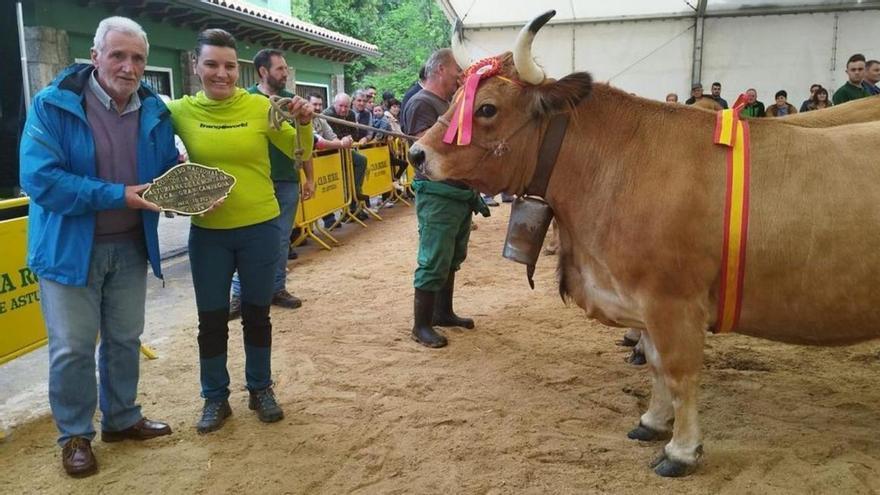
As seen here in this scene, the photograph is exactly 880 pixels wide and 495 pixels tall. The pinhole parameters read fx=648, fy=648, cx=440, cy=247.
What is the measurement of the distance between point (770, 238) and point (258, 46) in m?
13.4

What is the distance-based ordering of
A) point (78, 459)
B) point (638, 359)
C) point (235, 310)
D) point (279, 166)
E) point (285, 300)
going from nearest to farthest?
point (78, 459) → point (638, 359) → point (279, 166) → point (235, 310) → point (285, 300)

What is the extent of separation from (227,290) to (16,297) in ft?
4.72

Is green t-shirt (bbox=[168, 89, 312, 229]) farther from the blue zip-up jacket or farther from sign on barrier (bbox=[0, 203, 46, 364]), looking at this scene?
sign on barrier (bbox=[0, 203, 46, 364])

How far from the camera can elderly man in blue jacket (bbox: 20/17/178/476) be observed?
2.97 metres

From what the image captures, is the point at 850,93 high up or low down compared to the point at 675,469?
up

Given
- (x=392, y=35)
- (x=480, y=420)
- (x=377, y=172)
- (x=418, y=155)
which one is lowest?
(x=480, y=420)

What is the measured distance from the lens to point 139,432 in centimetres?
359

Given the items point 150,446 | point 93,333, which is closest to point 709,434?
point 150,446

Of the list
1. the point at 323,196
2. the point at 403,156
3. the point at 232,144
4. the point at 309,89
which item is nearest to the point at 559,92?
the point at 232,144

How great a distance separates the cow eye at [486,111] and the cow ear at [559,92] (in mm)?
190

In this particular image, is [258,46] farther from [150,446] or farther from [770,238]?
[770,238]

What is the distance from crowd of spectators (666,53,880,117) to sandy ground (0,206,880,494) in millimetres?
2371

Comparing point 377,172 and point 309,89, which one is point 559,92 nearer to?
point 377,172

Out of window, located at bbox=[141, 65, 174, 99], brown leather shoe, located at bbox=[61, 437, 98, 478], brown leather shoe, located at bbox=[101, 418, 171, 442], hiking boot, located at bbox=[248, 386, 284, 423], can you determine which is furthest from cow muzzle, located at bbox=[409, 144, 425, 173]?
window, located at bbox=[141, 65, 174, 99]
